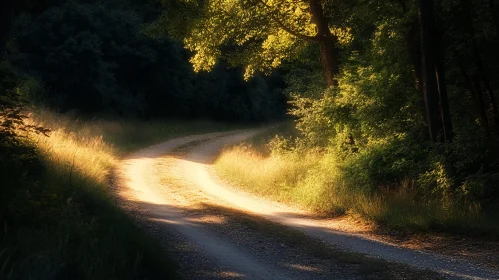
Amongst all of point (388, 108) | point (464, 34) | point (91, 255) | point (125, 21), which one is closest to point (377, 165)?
point (388, 108)

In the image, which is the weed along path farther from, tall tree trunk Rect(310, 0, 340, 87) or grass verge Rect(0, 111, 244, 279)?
tall tree trunk Rect(310, 0, 340, 87)

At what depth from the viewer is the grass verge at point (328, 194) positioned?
11.9 m

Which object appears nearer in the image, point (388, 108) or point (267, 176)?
point (388, 108)

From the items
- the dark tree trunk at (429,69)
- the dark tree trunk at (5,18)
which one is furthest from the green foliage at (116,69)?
the dark tree trunk at (5,18)

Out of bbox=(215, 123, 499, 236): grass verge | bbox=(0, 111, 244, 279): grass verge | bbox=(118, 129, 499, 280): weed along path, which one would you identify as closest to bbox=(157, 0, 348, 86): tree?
bbox=(215, 123, 499, 236): grass verge

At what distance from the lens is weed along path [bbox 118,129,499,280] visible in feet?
28.8

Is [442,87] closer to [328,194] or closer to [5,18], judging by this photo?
[328,194]

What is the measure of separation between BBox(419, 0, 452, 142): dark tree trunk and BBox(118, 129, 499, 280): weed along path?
384 centimetres

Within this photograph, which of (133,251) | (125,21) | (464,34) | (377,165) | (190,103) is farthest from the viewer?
(190,103)

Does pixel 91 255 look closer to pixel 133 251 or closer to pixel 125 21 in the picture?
pixel 133 251

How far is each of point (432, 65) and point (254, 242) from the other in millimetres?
6215

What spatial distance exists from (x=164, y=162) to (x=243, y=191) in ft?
23.9

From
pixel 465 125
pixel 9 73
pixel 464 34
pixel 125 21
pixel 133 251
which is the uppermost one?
pixel 125 21

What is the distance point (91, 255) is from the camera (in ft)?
21.9
